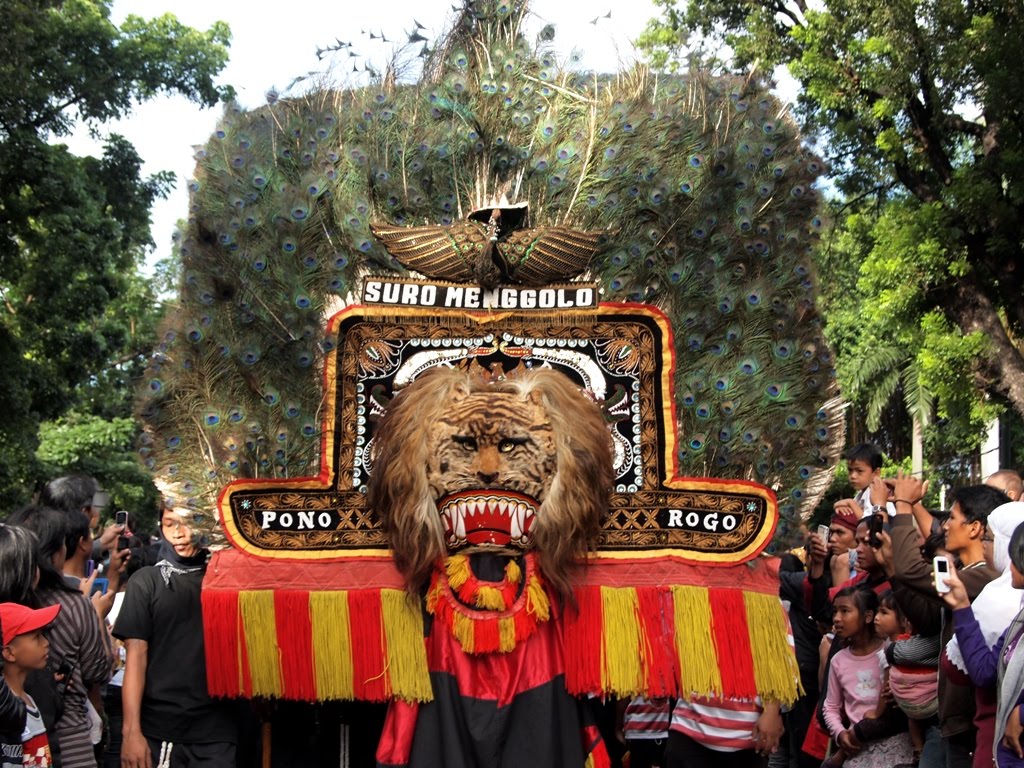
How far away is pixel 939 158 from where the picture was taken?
16.2 metres

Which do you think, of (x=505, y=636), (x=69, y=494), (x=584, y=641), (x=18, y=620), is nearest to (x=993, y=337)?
(x=584, y=641)

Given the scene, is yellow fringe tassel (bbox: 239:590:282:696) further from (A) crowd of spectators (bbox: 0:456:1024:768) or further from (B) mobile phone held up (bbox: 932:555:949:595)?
(B) mobile phone held up (bbox: 932:555:949:595)

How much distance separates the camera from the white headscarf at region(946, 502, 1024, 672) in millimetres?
5359

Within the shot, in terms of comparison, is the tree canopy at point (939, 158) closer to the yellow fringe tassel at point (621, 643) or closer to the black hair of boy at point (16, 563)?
the yellow fringe tassel at point (621, 643)

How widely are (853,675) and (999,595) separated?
2.02m

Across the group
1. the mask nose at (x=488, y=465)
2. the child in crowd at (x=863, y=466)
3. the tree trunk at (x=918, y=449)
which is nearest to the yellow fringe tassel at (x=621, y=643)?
the mask nose at (x=488, y=465)

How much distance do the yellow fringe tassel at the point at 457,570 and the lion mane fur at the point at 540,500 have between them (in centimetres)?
7

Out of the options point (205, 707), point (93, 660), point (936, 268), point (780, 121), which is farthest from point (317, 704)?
point (936, 268)

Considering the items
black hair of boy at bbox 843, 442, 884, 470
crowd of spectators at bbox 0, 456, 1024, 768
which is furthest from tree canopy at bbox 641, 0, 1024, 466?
crowd of spectators at bbox 0, 456, 1024, 768

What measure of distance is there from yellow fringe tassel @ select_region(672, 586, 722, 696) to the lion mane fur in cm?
50

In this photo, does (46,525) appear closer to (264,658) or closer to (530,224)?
(264,658)

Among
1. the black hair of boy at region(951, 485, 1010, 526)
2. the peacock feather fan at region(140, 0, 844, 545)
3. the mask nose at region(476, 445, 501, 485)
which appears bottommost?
the black hair of boy at region(951, 485, 1010, 526)

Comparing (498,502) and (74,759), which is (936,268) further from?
(74,759)

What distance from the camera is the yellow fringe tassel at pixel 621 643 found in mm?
5680
